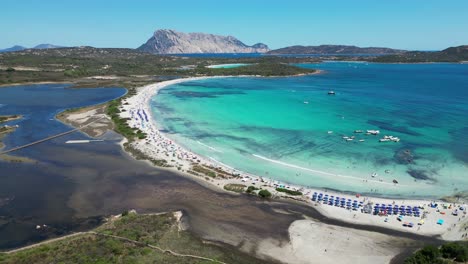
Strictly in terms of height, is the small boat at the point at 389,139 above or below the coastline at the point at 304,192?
above

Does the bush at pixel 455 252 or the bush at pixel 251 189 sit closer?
the bush at pixel 455 252

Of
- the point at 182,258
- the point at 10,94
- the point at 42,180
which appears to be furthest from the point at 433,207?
the point at 10,94

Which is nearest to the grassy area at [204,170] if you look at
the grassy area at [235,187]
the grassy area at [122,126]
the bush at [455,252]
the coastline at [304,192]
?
the coastline at [304,192]

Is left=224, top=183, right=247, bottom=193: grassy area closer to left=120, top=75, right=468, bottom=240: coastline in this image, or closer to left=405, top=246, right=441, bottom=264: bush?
left=120, top=75, right=468, bottom=240: coastline

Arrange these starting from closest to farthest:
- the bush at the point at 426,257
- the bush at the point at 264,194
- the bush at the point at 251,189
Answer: the bush at the point at 426,257 < the bush at the point at 264,194 < the bush at the point at 251,189

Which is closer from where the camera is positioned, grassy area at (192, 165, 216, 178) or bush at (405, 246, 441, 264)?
bush at (405, 246, 441, 264)

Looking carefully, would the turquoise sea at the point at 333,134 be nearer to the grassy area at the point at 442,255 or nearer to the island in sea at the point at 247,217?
the island in sea at the point at 247,217

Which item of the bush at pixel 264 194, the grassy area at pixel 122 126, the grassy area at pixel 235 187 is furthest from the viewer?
the grassy area at pixel 122 126

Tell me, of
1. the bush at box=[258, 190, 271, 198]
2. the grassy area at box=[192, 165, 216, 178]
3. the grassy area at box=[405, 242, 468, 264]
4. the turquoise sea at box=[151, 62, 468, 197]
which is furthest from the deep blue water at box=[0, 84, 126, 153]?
the grassy area at box=[405, 242, 468, 264]
